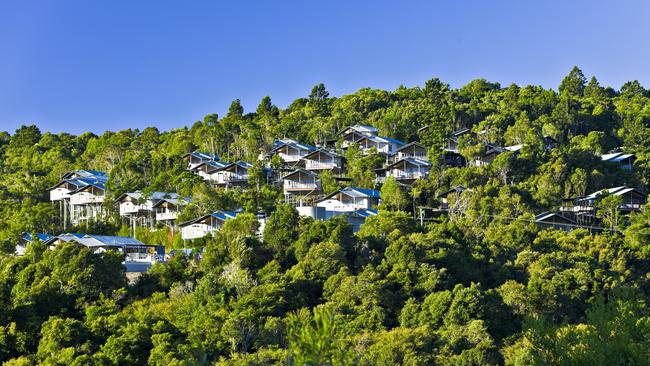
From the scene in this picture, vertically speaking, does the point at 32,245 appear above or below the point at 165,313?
above

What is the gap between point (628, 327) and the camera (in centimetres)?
1259

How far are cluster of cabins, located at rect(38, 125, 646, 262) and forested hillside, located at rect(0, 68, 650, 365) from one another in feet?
2.94

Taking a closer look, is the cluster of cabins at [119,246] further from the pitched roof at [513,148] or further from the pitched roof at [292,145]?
the pitched roof at [513,148]

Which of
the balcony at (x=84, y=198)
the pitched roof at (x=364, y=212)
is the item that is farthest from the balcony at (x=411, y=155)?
the balcony at (x=84, y=198)

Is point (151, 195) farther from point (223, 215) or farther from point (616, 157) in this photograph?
point (616, 157)

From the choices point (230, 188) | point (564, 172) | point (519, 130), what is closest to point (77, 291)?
point (230, 188)

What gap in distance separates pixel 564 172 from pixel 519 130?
9800mm

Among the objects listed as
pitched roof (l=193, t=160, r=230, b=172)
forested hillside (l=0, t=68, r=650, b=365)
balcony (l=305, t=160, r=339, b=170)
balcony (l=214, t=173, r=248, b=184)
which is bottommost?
forested hillside (l=0, t=68, r=650, b=365)

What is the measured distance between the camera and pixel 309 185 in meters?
47.7

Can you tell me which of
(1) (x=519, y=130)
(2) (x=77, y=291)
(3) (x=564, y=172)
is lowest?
(2) (x=77, y=291)

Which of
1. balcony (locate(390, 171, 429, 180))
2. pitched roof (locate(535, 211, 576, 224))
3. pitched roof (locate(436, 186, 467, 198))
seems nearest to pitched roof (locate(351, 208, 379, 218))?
pitched roof (locate(436, 186, 467, 198))

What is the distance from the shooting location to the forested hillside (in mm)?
23266

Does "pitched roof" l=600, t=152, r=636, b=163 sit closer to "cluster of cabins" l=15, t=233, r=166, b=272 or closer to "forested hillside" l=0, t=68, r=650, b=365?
"forested hillside" l=0, t=68, r=650, b=365

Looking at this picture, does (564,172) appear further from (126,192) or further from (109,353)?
(109,353)
